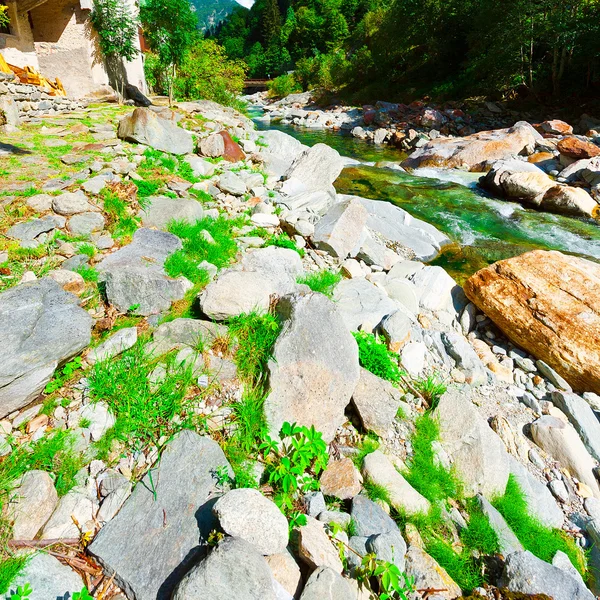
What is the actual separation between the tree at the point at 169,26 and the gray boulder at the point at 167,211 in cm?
890

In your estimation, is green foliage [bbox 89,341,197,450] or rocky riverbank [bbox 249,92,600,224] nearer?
green foliage [bbox 89,341,197,450]

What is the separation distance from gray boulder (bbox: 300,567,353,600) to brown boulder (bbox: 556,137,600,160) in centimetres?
1526

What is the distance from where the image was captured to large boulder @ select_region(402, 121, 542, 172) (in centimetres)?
1419

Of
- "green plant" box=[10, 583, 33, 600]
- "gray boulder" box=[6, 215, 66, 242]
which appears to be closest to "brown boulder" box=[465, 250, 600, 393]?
"green plant" box=[10, 583, 33, 600]

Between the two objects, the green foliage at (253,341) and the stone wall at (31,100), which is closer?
the green foliage at (253,341)

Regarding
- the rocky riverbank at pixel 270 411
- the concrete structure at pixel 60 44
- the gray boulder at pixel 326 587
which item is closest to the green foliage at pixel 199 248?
the rocky riverbank at pixel 270 411

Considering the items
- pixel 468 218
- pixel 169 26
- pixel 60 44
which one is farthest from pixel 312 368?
pixel 60 44

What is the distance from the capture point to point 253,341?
3.66 metres

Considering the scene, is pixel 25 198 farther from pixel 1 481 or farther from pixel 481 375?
pixel 481 375

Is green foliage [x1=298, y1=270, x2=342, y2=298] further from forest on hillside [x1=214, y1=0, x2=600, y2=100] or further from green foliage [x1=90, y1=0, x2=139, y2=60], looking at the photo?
forest on hillside [x1=214, y1=0, x2=600, y2=100]

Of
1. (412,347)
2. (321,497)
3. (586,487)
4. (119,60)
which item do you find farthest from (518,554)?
(119,60)

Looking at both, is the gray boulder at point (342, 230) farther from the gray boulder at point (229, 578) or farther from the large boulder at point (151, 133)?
the gray boulder at point (229, 578)

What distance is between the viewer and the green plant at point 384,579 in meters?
2.31

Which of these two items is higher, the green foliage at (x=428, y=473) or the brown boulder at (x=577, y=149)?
the brown boulder at (x=577, y=149)
